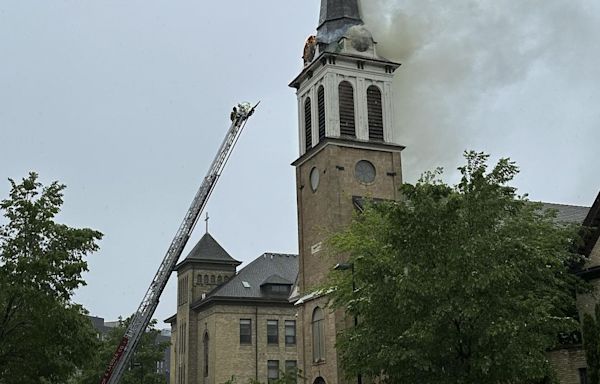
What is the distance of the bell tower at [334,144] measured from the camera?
148ft

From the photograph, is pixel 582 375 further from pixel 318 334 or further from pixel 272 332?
pixel 272 332

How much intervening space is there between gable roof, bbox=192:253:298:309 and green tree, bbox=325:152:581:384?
133 feet

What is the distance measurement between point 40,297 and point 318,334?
22.5 m

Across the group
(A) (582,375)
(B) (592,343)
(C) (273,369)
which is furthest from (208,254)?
(B) (592,343)

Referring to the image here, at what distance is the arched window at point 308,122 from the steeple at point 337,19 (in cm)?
373

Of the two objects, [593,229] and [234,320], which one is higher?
[234,320]

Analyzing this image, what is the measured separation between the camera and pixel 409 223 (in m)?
24.1

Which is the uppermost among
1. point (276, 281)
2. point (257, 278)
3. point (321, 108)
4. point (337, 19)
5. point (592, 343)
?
point (337, 19)

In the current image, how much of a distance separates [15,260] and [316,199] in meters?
23.5

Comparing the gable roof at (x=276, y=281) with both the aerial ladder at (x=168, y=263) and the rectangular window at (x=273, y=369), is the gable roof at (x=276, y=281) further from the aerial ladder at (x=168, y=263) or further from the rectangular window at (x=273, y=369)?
the aerial ladder at (x=168, y=263)

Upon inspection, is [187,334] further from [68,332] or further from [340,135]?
[68,332]

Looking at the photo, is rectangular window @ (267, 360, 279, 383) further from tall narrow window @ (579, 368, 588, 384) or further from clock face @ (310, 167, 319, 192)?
tall narrow window @ (579, 368, 588, 384)

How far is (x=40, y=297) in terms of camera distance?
24.6 m

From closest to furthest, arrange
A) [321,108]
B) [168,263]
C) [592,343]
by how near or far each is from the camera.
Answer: [592,343] → [168,263] → [321,108]
